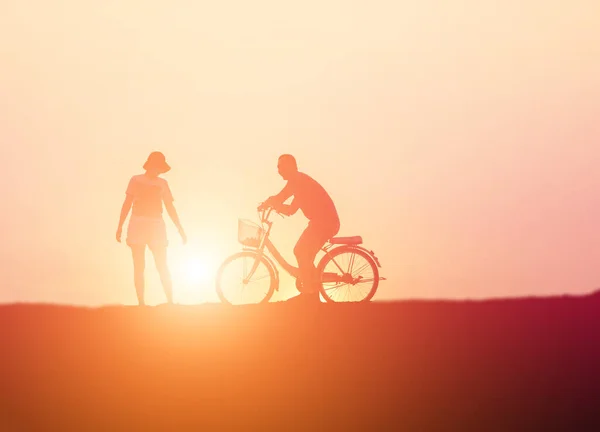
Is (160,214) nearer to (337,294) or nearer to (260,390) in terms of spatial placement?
(337,294)

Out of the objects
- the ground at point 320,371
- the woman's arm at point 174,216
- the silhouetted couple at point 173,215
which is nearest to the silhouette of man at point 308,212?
the silhouetted couple at point 173,215

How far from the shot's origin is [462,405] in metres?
6.69

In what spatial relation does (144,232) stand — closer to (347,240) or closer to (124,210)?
(124,210)

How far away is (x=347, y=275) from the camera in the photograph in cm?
1145

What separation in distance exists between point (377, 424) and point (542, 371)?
1515mm

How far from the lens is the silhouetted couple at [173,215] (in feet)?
36.4

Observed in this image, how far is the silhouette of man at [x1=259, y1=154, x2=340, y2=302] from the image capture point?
36.3ft

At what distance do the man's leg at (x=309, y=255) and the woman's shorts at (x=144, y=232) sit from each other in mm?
1955

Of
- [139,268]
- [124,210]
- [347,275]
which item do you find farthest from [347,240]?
[124,210]

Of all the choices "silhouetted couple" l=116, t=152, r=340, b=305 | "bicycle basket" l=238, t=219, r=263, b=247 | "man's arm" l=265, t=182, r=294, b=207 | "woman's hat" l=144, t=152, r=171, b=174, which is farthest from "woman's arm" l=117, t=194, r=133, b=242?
"man's arm" l=265, t=182, r=294, b=207

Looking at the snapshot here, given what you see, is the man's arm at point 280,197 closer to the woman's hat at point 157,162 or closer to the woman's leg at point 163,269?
the woman's hat at point 157,162

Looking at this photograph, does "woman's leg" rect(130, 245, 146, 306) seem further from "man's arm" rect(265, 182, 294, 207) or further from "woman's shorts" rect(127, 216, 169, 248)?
"man's arm" rect(265, 182, 294, 207)

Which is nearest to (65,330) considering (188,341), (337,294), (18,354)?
(18,354)

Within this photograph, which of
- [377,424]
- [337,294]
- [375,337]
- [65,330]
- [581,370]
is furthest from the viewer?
[337,294]
